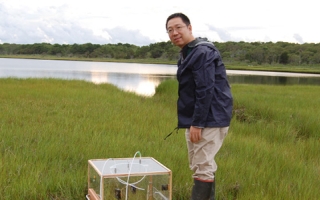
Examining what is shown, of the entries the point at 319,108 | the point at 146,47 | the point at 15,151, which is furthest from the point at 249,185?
the point at 146,47

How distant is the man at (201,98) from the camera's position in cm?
310

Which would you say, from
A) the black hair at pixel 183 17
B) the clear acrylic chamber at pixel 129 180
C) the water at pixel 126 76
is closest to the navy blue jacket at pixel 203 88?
the black hair at pixel 183 17

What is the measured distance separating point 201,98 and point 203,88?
8cm

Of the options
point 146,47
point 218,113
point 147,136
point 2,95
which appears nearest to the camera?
point 218,113

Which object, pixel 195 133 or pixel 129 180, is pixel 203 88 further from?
pixel 129 180

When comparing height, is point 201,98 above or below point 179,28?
below

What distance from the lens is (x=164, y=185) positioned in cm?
332

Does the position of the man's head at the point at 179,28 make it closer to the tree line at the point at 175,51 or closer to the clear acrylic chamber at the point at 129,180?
the clear acrylic chamber at the point at 129,180

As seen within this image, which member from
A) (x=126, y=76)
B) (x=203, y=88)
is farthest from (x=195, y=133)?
(x=126, y=76)

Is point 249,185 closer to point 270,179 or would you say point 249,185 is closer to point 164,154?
point 270,179

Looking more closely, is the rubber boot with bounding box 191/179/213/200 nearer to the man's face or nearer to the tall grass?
the tall grass

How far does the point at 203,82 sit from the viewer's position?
308cm

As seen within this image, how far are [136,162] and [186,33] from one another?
123 centimetres

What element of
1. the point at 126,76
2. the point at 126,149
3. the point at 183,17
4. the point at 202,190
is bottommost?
the point at 126,76
